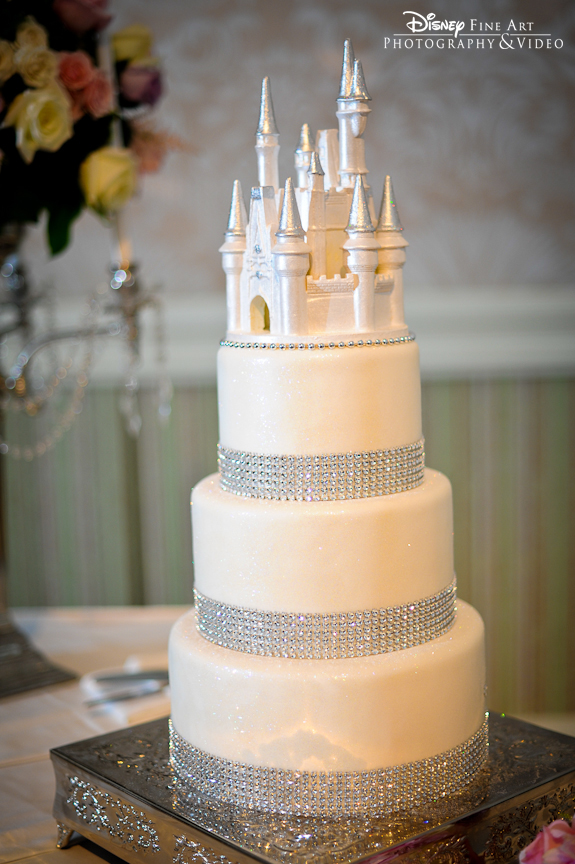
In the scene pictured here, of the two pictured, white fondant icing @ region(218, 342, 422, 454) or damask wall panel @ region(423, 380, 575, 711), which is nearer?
white fondant icing @ region(218, 342, 422, 454)

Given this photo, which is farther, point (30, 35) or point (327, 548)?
point (30, 35)

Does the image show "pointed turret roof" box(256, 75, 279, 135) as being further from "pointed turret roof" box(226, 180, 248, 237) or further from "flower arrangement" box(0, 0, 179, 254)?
"flower arrangement" box(0, 0, 179, 254)

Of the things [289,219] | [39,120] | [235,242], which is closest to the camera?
[289,219]

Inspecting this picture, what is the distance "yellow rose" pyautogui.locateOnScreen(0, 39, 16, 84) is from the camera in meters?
1.50

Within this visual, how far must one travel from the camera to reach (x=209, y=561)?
1114 millimetres

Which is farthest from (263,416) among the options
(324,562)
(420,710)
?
(420,710)

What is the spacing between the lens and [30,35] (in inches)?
60.3

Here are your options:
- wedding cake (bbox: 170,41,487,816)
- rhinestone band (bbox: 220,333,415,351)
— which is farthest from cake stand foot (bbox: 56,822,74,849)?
rhinestone band (bbox: 220,333,415,351)

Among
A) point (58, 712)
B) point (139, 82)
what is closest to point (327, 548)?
point (58, 712)

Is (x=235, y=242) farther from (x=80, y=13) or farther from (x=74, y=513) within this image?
(x=74, y=513)

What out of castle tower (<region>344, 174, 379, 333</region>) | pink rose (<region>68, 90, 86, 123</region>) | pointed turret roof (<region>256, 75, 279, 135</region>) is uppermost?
pink rose (<region>68, 90, 86, 123</region>)

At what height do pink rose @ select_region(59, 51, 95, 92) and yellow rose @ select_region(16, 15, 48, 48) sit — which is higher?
yellow rose @ select_region(16, 15, 48, 48)

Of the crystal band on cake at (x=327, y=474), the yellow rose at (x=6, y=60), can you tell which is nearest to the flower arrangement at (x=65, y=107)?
the yellow rose at (x=6, y=60)

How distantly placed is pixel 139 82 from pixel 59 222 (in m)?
0.31
